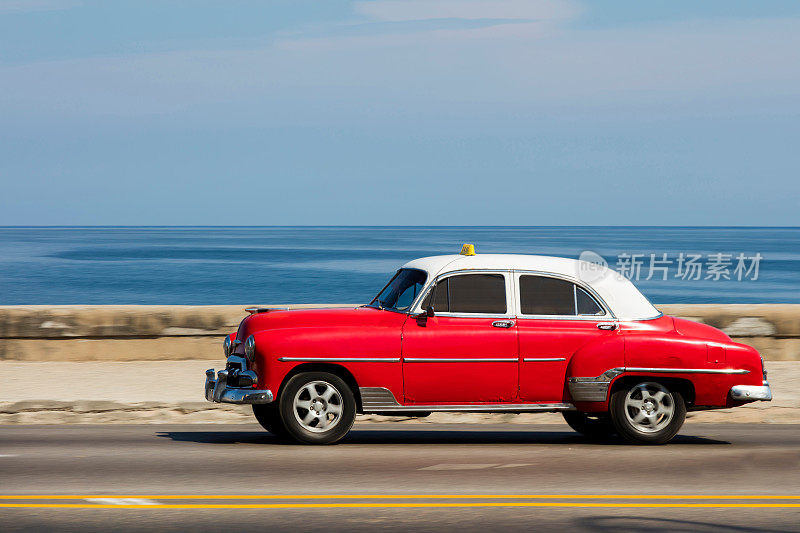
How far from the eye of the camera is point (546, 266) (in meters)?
10.2

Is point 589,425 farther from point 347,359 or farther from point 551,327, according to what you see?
point 347,359

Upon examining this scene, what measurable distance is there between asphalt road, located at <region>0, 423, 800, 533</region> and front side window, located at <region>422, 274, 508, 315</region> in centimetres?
127

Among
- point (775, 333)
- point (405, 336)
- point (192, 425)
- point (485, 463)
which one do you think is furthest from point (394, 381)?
point (775, 333)

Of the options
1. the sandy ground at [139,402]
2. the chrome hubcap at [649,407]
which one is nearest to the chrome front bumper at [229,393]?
the sandy ground at [139,402]

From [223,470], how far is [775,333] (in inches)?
420

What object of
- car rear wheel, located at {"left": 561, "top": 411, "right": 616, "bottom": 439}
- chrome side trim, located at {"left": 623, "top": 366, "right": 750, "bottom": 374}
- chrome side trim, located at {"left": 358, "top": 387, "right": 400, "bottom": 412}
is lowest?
car rear wheel, located at {"left": 561, "top": 411, "right": 616, "bottom": 439}

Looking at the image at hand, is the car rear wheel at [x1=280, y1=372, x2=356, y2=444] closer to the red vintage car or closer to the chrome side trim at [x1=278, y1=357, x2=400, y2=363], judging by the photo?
the red vintage car

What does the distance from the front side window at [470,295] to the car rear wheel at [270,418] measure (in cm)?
181

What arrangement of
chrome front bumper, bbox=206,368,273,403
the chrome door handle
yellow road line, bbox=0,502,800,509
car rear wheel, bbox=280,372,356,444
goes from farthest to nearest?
the chrome door handle → car rear wheel, bbox=280,372,356,444 → chrome front bumper, bbox=206,368,273,403 → yellow road line, bbox=0,502,800,509

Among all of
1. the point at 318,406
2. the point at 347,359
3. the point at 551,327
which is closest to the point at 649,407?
the point at 551,327

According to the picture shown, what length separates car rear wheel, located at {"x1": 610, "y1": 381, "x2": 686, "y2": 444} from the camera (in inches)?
396

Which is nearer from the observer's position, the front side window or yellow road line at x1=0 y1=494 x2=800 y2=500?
yellow road line at x1=0 y1=494 x2=800 y2=500

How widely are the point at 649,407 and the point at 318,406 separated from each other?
3.03 meters

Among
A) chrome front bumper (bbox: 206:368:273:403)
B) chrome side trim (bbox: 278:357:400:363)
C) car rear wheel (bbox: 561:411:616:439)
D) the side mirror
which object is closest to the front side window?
the side mirror
